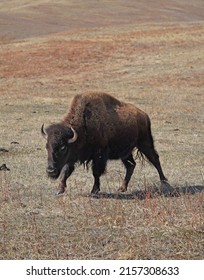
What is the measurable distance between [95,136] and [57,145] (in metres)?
0.97

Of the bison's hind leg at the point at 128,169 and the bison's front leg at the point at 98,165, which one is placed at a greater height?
the bison's front leg at the point at 98,165

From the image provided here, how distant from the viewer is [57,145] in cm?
1095

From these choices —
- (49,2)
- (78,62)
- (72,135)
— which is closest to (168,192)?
(72,135)

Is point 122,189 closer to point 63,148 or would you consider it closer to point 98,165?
point 98,165

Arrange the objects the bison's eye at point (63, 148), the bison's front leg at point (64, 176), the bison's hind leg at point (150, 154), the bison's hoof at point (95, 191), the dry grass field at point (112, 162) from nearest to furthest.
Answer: the dry grass field at point (112, 162)
the bison's eye at point (63, 148)
the bison's front leg at point (64, 176)
the bison's hoof at point (95, 191)
the bison's hind leg at point (150, 154)

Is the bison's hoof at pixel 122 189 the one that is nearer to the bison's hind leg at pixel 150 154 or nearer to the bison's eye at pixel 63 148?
the bison's hind leg at pixel 150 154

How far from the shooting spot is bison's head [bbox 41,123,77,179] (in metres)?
10.8

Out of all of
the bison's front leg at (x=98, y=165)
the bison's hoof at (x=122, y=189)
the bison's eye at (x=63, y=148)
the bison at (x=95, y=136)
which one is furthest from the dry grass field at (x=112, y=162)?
the bison's eye at (x=63, y=148)

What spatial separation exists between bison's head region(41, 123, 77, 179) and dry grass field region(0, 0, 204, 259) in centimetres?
49

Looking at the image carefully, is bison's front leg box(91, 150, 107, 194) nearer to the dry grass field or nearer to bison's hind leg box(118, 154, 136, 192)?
the dry grass field

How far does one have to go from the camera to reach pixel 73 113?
38.7 ft

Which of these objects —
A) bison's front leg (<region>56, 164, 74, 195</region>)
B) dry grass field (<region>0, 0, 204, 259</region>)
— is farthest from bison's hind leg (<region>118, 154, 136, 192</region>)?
bison's front leg (<region>56, 164, 74, 195</region>)

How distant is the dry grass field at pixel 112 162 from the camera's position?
26.8 feet

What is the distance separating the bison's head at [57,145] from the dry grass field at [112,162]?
1.61ft
